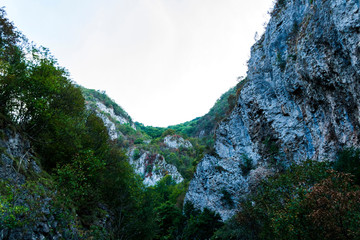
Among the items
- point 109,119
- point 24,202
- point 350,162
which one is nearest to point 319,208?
point 350,162

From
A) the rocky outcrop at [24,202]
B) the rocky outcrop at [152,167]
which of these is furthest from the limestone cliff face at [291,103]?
the rocky outcrop at [152,167]

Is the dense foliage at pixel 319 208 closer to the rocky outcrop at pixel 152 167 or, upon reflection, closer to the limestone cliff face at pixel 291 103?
the limestone cliff face at pixel 291 103

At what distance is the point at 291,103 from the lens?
23.5 meters

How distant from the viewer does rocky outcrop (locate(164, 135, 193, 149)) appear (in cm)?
9838

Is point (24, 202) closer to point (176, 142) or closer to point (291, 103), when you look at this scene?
point (291, 103)

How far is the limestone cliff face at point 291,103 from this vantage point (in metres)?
14.7

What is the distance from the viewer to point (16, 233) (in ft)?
22.5

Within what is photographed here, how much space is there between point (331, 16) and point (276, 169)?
17.0 metres

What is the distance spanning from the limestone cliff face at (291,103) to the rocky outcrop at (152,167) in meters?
37.1

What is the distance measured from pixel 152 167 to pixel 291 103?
61.0 metres

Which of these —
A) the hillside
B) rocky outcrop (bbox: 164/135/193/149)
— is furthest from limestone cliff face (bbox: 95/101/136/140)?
the hillside

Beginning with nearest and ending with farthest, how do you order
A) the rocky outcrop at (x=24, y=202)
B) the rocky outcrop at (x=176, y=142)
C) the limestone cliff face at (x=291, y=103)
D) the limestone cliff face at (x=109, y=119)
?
the rocky outcrop at (x=24, y=202), the limestone cliff face at (x=291, y=103), the limestone cliff face at (x=109, y=119), the rocky outcrop at (x=176, y=142)

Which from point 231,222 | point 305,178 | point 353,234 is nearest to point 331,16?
point 305,178

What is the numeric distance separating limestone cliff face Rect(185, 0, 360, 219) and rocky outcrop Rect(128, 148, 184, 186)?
37.1m
